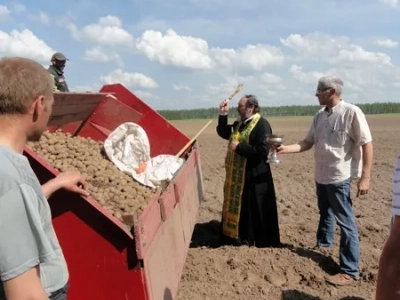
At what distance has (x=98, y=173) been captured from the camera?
13.2 feet

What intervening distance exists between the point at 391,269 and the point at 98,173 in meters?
2.65

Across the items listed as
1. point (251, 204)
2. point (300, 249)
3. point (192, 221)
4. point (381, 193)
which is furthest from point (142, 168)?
point (381, 193)

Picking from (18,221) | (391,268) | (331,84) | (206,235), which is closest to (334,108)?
(331,84)

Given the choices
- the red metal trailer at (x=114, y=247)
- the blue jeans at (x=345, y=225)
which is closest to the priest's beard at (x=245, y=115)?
the blue jeans at (x=345, y=225)

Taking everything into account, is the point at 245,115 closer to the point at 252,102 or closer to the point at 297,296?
the point at 252,102

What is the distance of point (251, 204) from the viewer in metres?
5.88

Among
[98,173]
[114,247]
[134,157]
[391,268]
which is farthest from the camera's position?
[134,157]

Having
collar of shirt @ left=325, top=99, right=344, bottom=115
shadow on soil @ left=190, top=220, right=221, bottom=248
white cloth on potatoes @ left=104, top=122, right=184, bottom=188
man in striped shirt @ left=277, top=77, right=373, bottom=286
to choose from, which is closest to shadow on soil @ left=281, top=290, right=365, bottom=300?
man in striped shirt @ left=277, top=77, right=373, bottom=286

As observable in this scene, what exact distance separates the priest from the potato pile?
175 centimetres

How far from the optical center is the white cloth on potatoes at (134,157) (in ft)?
15.3

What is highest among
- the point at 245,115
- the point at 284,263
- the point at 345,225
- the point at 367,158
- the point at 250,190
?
the point at 245,115

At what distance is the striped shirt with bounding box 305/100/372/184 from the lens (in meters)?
4.80

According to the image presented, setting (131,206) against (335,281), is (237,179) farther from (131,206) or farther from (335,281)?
(131,206)

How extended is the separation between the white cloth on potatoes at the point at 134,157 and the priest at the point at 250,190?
0.88 metres
